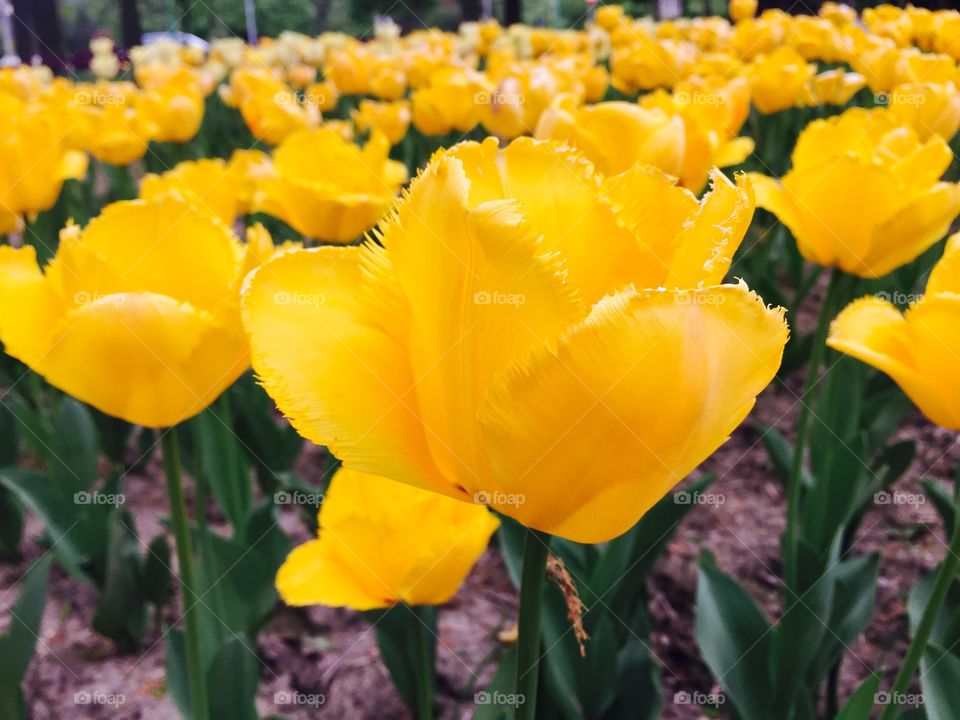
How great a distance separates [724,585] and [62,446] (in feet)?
4.23

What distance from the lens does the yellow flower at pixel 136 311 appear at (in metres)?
0.82

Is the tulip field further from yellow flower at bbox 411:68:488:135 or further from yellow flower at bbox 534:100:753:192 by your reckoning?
yellow flower at bbox 411:68:488:135

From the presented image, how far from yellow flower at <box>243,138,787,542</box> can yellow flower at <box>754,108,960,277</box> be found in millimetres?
851

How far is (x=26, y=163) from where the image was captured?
2.04 meters

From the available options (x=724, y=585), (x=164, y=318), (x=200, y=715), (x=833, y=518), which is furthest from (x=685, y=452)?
(x=833, y=518)

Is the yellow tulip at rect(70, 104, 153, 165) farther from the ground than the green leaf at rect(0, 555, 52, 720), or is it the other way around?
the yellow tulip at rect(70, 104, 153, 165)

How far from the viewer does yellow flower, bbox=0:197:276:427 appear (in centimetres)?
82

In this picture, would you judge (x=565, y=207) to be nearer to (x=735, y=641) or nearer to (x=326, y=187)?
(x=735, y=641)
